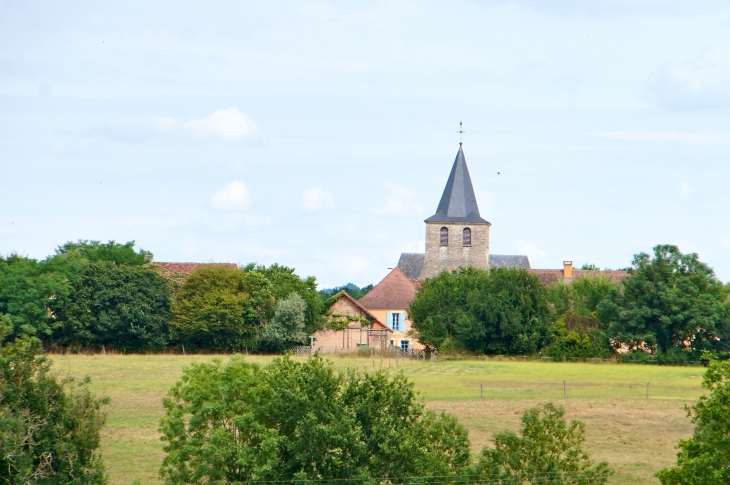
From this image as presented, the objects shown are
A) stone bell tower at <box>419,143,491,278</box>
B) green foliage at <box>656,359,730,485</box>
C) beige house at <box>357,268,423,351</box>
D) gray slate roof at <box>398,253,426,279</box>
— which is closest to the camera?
green foliage at <box>656,359,730,485</box>

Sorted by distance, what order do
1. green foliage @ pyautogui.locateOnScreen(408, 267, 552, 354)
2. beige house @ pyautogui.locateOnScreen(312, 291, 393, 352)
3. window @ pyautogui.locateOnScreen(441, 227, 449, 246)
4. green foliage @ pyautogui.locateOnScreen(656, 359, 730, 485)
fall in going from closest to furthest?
green foliage @ pyautogui.locateOnScreen(656, 359, 730, 485), green foliage @ pyautogui.locateOnScreen(408, 267, 552, 354), beige house @ pyautogui.locateOnScreen(312, 291, 393, 352), window @ pyautogui.locateOnScreen(441, 227, 449, 246)

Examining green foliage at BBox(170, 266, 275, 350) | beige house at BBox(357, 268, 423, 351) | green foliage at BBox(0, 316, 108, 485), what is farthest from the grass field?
beige house at BBox(357, 268, 423, 351)

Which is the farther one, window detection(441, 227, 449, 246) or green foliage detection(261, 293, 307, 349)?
window detection(441, 227, 449, 246)

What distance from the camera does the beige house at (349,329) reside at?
60781 mm

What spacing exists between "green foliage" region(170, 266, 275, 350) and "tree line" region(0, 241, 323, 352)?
59 mm

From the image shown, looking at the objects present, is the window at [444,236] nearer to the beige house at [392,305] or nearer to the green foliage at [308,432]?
the beige house at [392,305]

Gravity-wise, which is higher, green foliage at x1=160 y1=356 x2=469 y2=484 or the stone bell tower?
the stone bell tower

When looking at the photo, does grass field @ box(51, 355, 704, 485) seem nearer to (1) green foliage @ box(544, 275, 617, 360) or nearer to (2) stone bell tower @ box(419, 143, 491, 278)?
(1) green foliage @ box(544, 275, 617, 360)

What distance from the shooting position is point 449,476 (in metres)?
15.5

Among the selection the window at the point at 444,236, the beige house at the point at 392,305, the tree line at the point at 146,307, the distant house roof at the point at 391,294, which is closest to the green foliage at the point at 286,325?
the tree line at the point at 146,307

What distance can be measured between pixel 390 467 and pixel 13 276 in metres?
43.8

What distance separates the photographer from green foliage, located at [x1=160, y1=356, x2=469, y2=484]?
1577 cm

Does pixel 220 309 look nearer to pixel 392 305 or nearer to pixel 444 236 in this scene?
pixel 392 305

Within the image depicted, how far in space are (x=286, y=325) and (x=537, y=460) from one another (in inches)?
1668
